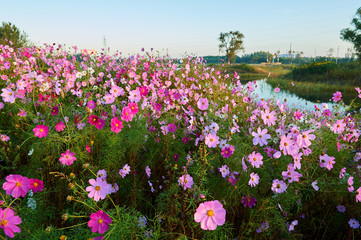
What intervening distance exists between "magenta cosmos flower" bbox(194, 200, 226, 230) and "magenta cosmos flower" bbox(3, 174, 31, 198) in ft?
2.68

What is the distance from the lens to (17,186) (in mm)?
1066

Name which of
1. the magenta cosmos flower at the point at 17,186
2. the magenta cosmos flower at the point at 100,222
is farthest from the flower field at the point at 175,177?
the magenta cosmos flower at the point at 17,186

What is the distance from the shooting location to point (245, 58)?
111 m

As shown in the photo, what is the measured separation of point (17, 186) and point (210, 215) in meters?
0.91

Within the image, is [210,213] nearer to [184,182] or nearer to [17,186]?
[184,182]

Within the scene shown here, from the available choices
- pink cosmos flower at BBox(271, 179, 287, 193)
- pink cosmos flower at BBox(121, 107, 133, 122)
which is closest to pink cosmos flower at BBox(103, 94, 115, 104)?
pink cosmos flower at BBox(121, 107, 133, 122)

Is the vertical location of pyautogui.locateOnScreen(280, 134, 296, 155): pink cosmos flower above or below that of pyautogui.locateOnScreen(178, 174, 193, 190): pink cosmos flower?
above

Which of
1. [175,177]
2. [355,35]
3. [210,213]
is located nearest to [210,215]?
[210,213]

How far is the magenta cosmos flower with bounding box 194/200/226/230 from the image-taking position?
3.11 ft

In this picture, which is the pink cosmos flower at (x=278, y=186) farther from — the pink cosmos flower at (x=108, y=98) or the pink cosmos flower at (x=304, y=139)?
the pink cosmos flower at (x=108, y=98)

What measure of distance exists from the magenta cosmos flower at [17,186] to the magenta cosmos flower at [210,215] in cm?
82

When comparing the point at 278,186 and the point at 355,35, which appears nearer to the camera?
the point at 278,186

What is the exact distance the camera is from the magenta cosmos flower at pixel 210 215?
0.95 meters

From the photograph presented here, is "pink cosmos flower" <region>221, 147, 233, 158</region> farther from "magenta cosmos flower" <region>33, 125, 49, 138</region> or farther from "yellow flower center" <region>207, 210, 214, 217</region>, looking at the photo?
"magenta cosmos flower" <region>33, 125, 49, 138</region>
